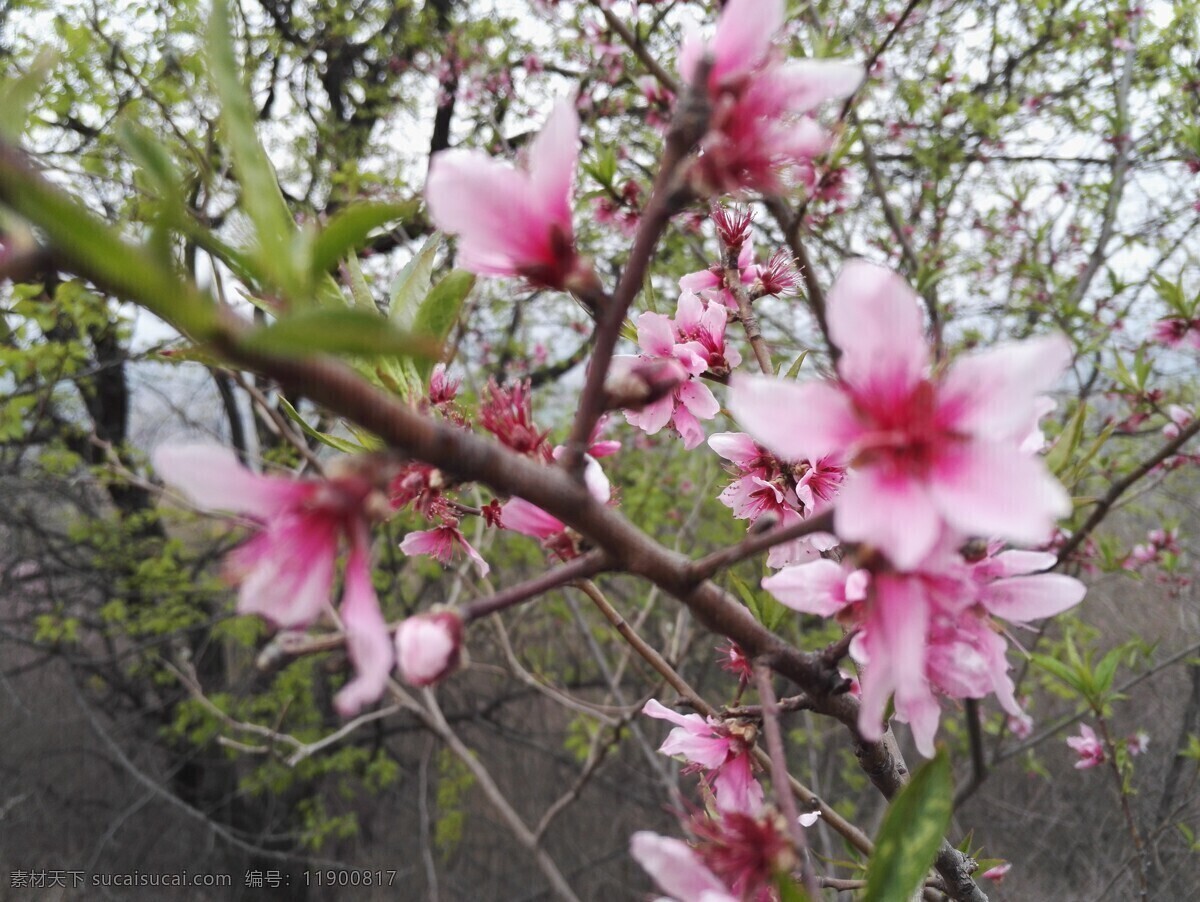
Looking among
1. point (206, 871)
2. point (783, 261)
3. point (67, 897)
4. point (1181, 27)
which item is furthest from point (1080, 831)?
point (67, 897)

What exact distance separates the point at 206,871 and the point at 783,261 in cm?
633

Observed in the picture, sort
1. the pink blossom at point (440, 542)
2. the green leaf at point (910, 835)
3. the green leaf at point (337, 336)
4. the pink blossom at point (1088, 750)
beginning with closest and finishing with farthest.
A: 1. the green leaf at point (337, 336)
2. the green leaf at point (910, 835)
3. the pink blossom at point (440, 542)
4. the pink blossom at point (1088, 750)

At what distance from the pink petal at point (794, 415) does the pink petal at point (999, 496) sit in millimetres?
66

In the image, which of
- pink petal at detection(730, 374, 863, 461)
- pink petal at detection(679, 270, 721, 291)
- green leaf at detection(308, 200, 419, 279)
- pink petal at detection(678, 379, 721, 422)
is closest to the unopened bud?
pink petal at detection(730, 374, 863, 461)

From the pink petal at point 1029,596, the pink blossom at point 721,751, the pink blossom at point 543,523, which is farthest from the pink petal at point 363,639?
the pink petal at point 1029,596

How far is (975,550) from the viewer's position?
0.55 metres

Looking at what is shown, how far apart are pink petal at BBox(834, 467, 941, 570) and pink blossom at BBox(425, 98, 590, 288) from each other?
0.76 feet

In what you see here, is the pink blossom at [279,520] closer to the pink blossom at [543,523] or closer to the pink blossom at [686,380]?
the pink blossom at [543,523]

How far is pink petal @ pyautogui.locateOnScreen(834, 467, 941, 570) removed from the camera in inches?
16.0

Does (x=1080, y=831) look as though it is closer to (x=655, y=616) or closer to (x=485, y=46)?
(x=655, y=616)

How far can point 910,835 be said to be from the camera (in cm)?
55

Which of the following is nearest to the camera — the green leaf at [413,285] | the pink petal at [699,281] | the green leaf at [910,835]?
the green leaf at [910,835]

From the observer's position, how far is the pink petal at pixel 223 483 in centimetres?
44

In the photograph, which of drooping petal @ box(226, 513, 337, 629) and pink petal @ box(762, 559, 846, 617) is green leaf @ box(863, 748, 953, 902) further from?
drooping petal @ box(226, 513, 337, 629)
